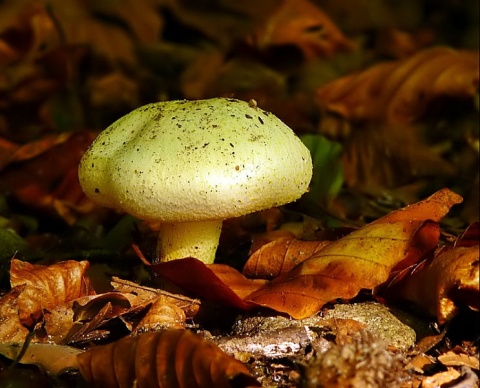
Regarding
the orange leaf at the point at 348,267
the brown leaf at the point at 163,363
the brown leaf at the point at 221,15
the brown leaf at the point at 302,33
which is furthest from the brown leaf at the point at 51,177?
the brown leaf at the point at 221,15

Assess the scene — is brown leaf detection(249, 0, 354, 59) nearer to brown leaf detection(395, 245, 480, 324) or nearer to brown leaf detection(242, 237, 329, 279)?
brown leaf detection(242, 237, 329, 279)

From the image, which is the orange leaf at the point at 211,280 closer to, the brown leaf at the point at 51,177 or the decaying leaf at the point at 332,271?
the decaying leaf at the point at 332,271

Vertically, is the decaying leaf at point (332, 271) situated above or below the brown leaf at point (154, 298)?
above

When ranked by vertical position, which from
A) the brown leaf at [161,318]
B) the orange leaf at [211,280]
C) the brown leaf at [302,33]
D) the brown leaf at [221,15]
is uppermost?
the orange leaf at [211,280]

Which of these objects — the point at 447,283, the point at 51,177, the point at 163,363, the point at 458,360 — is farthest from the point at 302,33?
the point at 163,363

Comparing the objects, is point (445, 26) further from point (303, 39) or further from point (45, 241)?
point (45, 241)

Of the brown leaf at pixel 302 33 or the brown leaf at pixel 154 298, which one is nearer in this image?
the brown leaf at pixel 154 298
